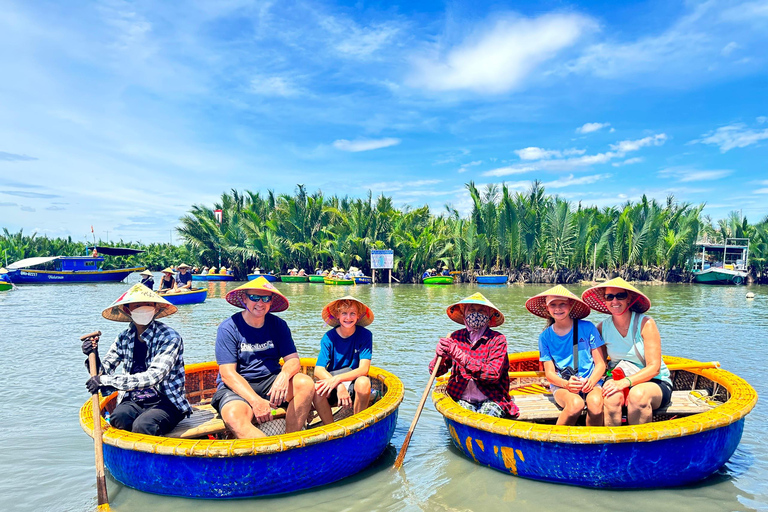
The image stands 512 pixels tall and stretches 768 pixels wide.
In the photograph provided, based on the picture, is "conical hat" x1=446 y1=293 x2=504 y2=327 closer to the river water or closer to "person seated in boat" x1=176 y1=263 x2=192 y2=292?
the river water

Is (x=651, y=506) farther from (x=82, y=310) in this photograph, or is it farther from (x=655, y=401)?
(x=82, y=310)

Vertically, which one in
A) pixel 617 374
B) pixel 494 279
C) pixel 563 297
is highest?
pixel 563 297

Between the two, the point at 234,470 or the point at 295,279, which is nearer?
the point at 234,470

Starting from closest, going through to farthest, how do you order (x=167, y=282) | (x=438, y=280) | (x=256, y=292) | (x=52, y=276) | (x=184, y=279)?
(x=256, y=292) → (x=167, y=282) → (x=184, y=279) → (x=52, y=276) → (x=438, y=280)

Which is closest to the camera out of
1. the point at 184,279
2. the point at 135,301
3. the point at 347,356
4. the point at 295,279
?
the point at 135,301

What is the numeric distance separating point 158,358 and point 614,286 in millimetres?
3960

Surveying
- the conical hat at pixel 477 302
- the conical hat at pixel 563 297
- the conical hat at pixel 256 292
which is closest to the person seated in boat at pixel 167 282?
the conical hat at pixel 256 292

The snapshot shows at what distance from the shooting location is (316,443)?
3766 mm

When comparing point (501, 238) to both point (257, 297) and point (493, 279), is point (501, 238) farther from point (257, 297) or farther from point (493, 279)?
point (257, 297)

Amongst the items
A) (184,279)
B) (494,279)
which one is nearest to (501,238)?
(494,279)

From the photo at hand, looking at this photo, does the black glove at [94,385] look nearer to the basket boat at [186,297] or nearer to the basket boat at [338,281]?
the basket boat at [186,297]

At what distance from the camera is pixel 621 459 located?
3746 mm

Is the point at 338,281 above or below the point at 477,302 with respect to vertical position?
below

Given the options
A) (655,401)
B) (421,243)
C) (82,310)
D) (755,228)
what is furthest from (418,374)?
(755,228)
